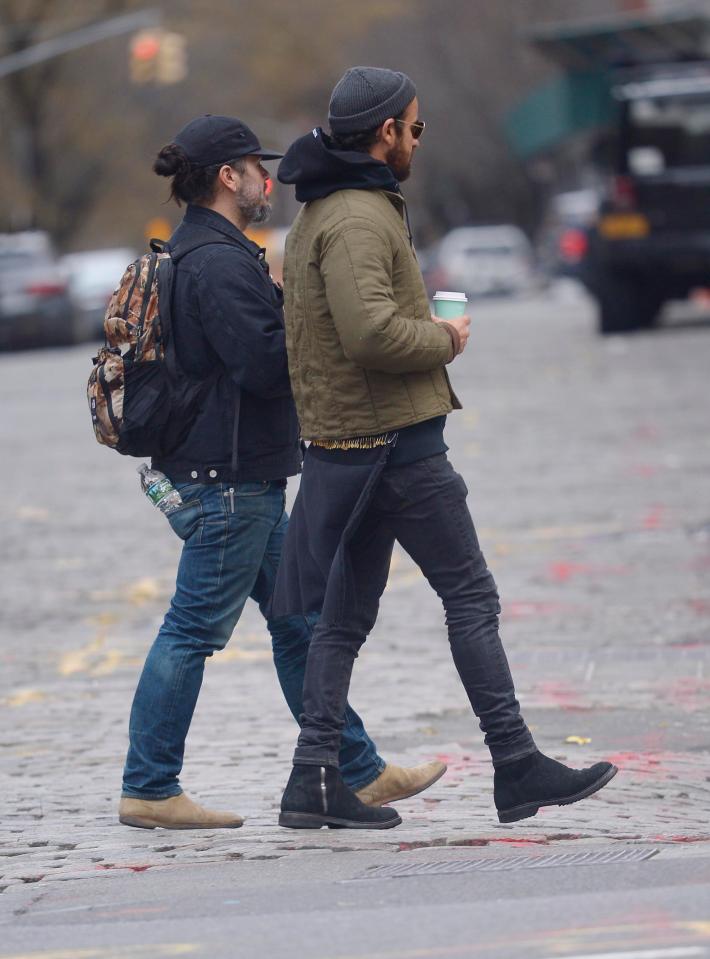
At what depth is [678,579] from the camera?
9.02 meters

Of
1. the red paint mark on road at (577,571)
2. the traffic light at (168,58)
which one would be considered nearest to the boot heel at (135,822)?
the red paint mark on road at (577,571)

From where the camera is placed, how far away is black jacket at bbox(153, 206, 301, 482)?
5121 mm

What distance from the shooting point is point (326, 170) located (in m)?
4.91

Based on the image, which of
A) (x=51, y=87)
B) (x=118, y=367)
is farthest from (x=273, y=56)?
(x=118, y=367)

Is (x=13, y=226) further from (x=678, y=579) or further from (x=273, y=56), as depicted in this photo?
(x=678, y=579)

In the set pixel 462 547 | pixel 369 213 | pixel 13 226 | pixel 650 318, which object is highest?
pixel 13 226

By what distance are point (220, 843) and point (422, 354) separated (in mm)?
1301

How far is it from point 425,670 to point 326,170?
2.94 m

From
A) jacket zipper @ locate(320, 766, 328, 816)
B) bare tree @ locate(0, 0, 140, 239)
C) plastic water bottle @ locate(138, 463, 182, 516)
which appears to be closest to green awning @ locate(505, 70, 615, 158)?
bare tree @ locate(0, 0, 140, 239)

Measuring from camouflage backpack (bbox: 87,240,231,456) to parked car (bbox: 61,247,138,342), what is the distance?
29.2 metres

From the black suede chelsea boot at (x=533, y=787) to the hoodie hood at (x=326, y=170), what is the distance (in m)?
1.41

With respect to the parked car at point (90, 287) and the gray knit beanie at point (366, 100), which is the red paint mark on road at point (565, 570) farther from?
the parked car at point (90, 287)

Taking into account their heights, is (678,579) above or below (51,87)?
below

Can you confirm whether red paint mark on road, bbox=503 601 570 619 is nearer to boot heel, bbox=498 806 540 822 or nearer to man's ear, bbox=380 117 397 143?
boot heel, bbox=498 806 540 822
